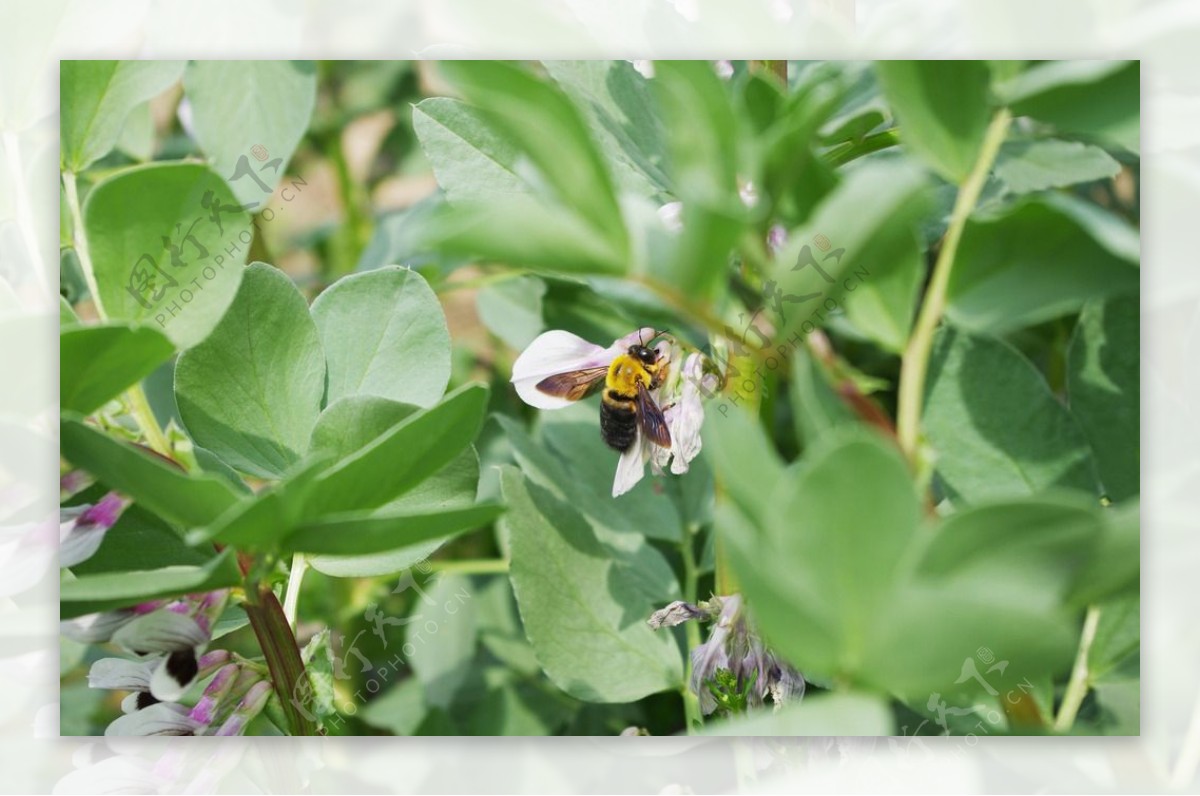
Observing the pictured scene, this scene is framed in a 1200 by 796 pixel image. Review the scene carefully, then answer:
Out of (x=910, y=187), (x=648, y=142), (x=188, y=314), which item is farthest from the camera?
(x=648, y=142)

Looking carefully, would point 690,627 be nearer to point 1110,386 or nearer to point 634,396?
point 634,396

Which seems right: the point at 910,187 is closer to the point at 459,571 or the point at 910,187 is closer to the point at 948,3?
the point at 948,3

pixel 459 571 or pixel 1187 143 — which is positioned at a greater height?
pixel 1187 143

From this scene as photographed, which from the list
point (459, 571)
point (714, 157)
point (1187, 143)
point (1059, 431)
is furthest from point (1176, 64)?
point (459, 571)

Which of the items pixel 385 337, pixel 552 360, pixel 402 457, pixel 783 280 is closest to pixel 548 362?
pixel 552 360

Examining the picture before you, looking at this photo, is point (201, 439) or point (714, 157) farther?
point (201, 439)

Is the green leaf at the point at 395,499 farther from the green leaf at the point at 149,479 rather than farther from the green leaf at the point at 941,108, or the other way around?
the green leaf at the point at 941,108

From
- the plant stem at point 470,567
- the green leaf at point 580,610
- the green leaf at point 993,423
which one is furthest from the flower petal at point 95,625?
the green leaf at point 993,423

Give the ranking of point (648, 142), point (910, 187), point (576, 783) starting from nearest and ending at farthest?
point (910, 187) → point (648, 142) → point (576, 783)
